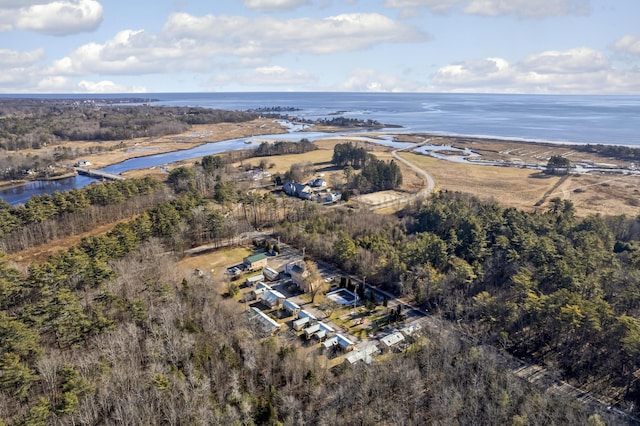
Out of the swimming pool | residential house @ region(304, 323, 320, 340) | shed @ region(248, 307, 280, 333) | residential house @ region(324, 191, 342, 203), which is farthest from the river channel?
residential house @ region(304, 323, 320, 340)

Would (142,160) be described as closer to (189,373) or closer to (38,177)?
(38,177)

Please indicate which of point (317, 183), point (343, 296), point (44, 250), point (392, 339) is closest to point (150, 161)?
point (317, 183)

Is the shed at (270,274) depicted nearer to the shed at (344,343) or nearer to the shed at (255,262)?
the shed at (255,262)

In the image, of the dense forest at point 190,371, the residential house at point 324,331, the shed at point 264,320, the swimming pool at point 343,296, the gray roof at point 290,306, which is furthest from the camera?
the swimming pool at point 343,296

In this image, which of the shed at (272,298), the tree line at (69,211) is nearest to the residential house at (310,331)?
the shed at (272,298)

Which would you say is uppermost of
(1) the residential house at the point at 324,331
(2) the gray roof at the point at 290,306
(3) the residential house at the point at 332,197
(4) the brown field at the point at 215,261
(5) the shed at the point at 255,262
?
(3) the residential house at the point at 332,197

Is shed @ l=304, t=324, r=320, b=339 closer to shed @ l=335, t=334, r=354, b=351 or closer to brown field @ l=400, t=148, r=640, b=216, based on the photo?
shed @ l=335, t=334, r=354, b=351

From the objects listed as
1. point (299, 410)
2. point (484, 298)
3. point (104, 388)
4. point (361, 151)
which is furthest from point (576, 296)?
point (361, 151)

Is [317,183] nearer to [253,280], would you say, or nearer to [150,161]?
[253,280]
